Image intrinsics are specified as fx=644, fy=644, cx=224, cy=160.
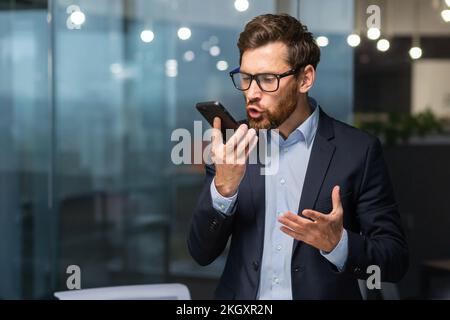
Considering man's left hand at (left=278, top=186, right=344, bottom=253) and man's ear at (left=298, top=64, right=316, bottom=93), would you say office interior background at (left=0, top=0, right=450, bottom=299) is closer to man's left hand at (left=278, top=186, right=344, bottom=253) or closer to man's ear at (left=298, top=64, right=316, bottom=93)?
man's ear at (left=298, top=64, right=316, bottom=93)

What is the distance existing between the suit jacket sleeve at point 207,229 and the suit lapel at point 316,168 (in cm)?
19

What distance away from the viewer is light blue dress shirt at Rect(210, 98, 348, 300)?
63.9 inches

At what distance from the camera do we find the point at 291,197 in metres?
1.68

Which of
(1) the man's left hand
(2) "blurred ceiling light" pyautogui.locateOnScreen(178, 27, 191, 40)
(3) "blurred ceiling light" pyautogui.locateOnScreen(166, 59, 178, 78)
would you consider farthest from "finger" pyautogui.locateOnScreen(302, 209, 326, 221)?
(3) "blurred ceiling light" pyautogui.locateOnScreen(166, 59, 178, 78)

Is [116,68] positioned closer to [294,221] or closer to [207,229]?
[207,229]

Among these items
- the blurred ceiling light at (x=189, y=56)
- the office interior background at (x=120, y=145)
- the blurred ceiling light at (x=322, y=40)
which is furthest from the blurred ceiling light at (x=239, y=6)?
the blurred ceiling light at (x=322, y=40)

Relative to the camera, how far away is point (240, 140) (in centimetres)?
147

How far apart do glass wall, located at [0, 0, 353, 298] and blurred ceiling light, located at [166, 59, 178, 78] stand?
2 centimetres

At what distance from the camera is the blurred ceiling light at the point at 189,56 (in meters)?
4.97

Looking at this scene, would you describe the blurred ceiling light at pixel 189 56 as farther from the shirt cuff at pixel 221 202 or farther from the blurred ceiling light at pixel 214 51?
the shirt cuff at pixel 221 202
